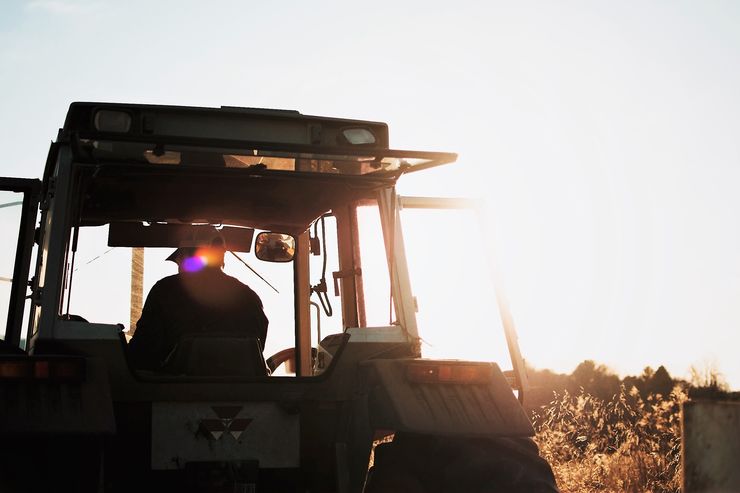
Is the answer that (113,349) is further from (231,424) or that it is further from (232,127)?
(232,127)

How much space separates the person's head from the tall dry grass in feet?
19.8

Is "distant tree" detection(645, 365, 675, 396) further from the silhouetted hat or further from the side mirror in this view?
the silhouetted hat

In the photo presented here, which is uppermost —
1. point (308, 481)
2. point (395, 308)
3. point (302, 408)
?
point (395, 308)

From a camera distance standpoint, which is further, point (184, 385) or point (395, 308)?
point (395, 308)

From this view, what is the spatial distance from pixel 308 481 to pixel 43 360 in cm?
136

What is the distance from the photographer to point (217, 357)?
4703 millimetres

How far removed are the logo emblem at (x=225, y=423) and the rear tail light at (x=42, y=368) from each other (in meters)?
0.67

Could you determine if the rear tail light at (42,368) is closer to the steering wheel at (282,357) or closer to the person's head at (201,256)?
the person's head at (201,256)

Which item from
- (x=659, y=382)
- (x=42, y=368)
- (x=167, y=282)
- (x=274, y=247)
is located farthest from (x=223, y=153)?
(x=659, y=382)

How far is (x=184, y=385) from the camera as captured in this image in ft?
14.6

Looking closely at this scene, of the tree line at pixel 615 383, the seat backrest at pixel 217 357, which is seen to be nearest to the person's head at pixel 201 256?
the seat backrest at pixel 217 357

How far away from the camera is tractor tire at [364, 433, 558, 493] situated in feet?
13.1

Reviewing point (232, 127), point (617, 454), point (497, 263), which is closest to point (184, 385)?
point (232, 127)

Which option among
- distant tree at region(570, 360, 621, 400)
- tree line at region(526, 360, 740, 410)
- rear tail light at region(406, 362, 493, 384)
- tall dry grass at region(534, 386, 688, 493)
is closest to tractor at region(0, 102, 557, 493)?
rear tail light at region(406, 362, 493, 384)
